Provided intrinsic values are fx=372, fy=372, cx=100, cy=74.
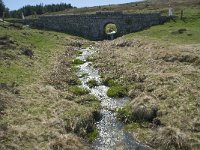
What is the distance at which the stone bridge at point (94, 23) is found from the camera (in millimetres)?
90875

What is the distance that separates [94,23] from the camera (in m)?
98.3

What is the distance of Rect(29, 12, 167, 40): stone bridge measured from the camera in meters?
90.9

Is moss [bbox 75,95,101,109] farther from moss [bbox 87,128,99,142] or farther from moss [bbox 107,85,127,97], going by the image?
moss [bbox 87,128,99,142]

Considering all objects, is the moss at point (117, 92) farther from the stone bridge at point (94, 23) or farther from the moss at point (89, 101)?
the stone bridge at point (94, 23)

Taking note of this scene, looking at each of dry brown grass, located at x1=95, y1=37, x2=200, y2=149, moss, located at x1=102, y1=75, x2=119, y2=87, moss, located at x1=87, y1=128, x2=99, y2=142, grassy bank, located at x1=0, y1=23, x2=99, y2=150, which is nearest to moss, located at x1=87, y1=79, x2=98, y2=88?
moss, located at x1=102, y1=75, x2=119, y2=87

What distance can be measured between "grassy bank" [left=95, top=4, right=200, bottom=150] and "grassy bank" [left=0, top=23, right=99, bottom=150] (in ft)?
14.0

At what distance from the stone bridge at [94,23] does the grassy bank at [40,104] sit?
119 ft

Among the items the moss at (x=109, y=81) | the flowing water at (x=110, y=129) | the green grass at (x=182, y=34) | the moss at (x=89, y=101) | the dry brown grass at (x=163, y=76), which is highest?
the green grass at (x=182, y=34)

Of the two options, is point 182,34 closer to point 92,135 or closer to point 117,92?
point 117,92

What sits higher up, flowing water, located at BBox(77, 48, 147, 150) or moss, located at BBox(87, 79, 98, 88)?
moss, located at BBox(87, 79, 98, 88)

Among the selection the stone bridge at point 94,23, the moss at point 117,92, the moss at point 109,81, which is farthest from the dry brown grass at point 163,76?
the stone bridge at point 94,23

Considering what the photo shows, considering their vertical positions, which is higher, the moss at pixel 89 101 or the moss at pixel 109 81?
the moss at pixel 109 81

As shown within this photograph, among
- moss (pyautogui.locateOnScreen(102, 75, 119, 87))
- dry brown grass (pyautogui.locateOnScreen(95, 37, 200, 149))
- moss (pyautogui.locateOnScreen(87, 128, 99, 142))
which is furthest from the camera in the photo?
moss (pyautogui.locateOnScreen(102, 75, 119, 87))

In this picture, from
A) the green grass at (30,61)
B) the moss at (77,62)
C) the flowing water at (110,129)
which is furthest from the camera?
the moss at (77,62)
